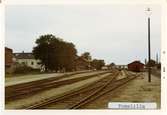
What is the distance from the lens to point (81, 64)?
8.59ft

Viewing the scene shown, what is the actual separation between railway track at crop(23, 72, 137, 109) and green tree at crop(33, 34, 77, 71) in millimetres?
161

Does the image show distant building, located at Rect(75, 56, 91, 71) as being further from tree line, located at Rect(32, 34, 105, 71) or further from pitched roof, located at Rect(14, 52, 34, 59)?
pitched roof, located at Rect(14, 52, 34, 59)

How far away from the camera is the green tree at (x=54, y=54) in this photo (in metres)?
2.58

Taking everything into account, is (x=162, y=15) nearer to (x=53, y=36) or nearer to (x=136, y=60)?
(x=136, y=60)

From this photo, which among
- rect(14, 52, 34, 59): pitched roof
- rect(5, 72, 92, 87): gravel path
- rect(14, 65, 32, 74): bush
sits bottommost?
rect(5, 72, 92, 87): gravel path

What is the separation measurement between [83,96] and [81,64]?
0.61 ft

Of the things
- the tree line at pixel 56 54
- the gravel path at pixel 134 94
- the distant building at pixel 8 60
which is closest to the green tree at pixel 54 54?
the tree line at pixel 56 54

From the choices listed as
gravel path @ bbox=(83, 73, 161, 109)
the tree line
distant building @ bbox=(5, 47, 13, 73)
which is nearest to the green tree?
the tree line

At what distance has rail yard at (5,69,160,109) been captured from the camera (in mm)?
2545

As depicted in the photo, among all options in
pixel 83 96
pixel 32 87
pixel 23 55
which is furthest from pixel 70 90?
pixel 23 55
